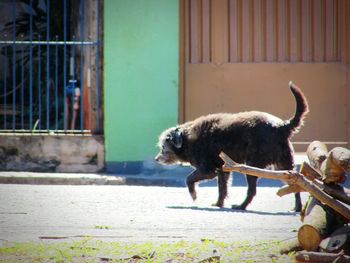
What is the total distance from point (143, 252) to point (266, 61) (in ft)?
20.2

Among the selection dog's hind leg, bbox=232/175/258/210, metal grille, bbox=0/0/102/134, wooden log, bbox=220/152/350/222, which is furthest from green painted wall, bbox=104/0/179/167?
wooden log, bbox=220/152/350/222

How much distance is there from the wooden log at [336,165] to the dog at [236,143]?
268 centimetres

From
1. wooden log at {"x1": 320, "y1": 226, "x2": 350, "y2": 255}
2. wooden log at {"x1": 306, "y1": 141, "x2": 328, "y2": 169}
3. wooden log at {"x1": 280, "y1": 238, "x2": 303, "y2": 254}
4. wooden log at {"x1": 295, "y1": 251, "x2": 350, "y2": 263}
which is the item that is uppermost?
wooden log at {"x1": 306, "y1": 141, "x2": 328, "y2": 169}

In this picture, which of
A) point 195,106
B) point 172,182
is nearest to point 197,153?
point 172,182

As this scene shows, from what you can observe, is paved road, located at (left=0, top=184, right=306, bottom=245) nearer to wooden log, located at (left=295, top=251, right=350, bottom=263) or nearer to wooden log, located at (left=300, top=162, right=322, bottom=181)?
wooden log, located at (left=300, top=162, right=322, bottom=181)

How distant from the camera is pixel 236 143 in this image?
934 cm

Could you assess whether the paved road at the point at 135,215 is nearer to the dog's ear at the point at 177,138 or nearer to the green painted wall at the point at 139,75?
the dog's ear at the point at 177,138

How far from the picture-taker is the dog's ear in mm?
9914

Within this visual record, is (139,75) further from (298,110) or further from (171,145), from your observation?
(298,110)

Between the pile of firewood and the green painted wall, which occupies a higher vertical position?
the green painted wall

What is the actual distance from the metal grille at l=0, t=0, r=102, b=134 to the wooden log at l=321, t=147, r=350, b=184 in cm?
613

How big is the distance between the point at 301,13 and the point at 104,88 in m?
2.93

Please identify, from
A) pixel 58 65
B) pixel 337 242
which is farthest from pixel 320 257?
pixel 58 65

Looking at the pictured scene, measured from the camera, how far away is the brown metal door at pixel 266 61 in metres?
12.0
